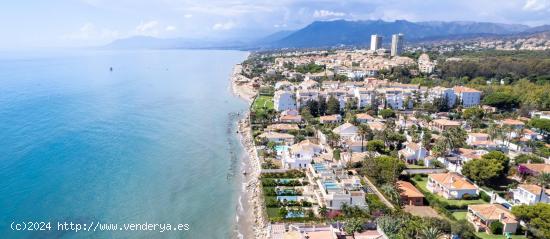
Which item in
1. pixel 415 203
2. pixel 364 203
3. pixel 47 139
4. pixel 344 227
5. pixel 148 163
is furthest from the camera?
pixel 47 139

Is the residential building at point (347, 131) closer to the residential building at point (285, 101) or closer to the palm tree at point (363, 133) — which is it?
the palm tree at point (363, 133)

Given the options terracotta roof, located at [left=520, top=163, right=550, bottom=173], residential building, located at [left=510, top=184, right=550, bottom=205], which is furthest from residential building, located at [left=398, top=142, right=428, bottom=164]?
residential building, located at [left=510, top=184, right=550, bottom=205]

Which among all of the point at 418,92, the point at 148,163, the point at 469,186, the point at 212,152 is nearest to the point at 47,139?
the point at 148,163

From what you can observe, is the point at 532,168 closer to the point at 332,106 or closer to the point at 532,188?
the point at 532,188

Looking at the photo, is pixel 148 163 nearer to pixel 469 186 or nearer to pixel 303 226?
pixel 303 226

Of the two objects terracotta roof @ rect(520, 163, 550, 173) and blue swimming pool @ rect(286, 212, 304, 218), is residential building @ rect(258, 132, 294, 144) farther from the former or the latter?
terracotta roof @ rect(520, 163, 550, 173)

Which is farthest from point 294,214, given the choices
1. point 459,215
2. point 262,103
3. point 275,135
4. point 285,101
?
point 262,103
